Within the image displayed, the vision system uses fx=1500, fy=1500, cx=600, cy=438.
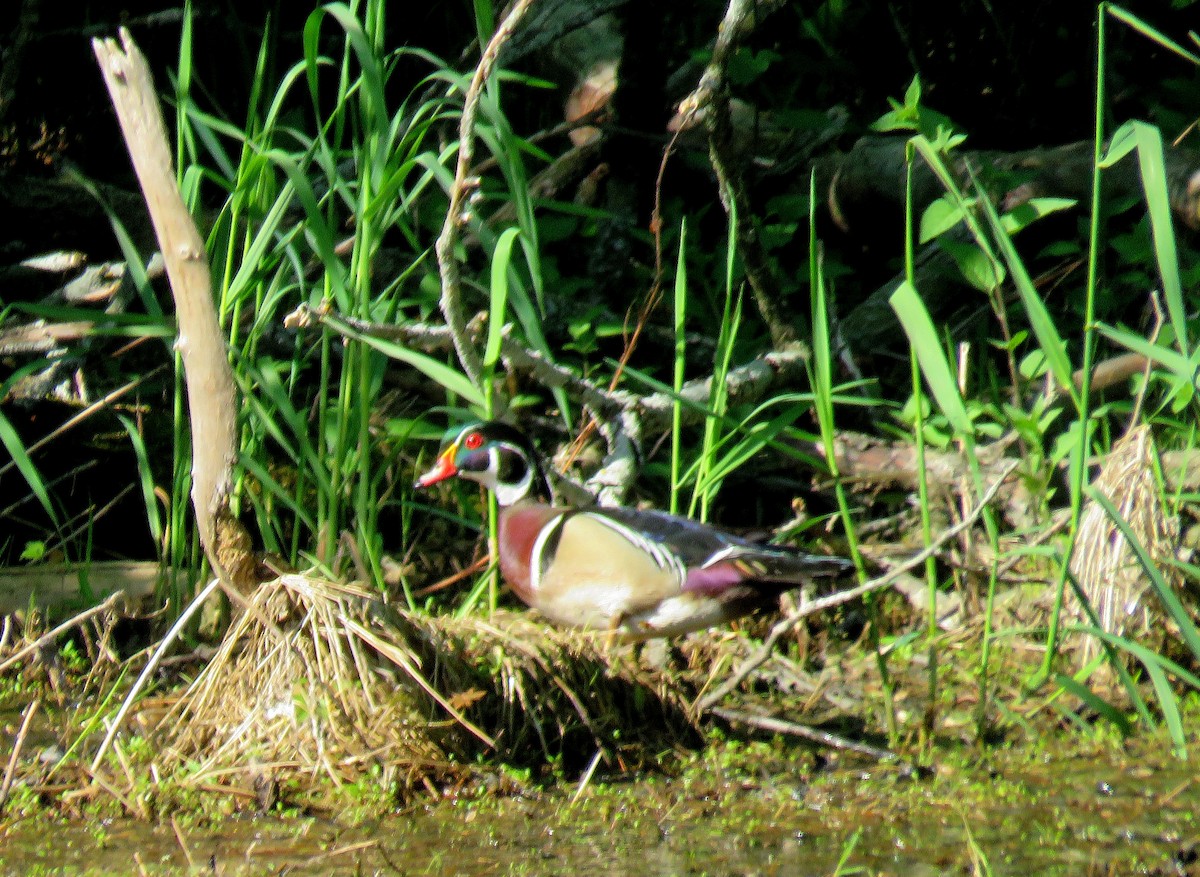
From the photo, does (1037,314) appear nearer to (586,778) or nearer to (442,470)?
(586,778)

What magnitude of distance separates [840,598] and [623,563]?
942 mm

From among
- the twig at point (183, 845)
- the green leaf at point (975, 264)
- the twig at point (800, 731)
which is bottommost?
the twig at point (800, 731)

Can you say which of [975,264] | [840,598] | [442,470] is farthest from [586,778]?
[975,264]

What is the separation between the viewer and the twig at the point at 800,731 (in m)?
3.77

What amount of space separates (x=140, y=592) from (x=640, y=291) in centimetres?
223

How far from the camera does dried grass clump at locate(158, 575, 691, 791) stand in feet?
11.4

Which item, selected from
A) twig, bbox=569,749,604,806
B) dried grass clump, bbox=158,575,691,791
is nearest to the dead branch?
dried grass clump, bbox=158,575,691,791

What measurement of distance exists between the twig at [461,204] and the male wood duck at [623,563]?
309mm

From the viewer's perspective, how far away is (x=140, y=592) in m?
4.84

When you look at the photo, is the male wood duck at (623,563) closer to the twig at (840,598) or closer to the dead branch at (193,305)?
the twig at (840,598)

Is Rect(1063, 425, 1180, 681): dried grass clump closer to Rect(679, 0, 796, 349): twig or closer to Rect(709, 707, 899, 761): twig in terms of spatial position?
Rect(709, 707, 899, 761): twig

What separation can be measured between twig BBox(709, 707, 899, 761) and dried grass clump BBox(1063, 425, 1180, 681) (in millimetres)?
802

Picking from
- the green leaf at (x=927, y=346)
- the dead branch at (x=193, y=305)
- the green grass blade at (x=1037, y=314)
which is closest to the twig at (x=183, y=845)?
the dead branch at (x=193, y=305)

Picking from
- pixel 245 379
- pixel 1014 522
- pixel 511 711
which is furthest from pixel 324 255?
pixel 1014 522
